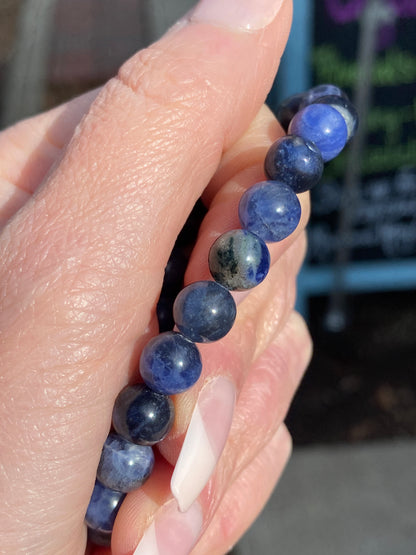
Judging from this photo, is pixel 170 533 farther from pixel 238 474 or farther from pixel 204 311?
pixel 204 311

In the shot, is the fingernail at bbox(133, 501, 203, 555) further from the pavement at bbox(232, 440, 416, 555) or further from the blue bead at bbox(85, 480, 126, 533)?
the pavement at bbox(232, 440, 416, 555)

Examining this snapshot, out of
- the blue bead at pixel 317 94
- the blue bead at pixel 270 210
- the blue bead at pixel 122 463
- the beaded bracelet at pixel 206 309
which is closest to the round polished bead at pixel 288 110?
the blue bead at pixel 317 94

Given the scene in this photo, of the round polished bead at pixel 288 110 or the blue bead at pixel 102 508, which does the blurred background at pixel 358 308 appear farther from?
the blue bead at pixel 102 508

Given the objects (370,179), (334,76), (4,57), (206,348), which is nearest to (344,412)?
(370,179)

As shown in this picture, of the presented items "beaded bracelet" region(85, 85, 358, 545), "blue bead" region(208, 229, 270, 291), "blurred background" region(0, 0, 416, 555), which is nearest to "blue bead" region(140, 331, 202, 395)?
"beaded bracelet" region(85, 85, 358, 545)

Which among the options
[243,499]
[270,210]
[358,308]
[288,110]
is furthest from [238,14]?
[358,308]

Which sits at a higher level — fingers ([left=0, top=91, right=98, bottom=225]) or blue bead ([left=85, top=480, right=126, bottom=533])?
fingers ([left=0, top=91, right=98, bottom=225])
